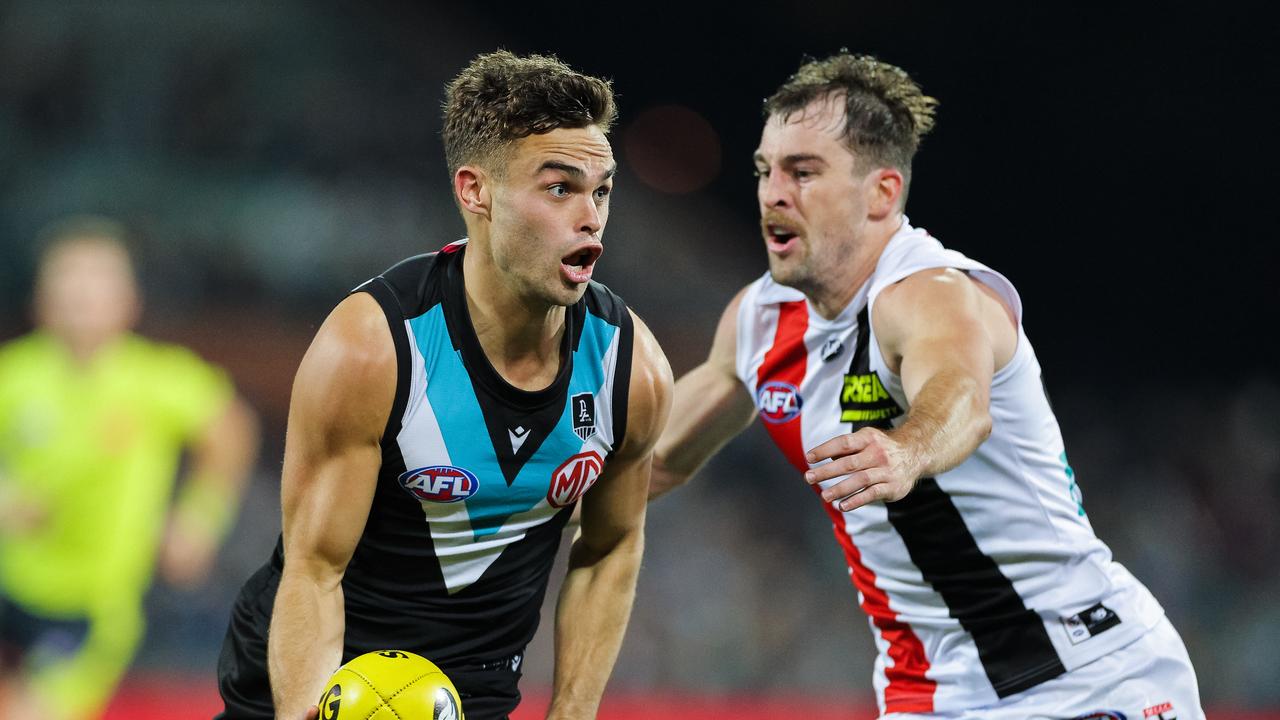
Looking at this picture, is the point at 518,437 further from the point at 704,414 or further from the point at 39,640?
the point at 39,640

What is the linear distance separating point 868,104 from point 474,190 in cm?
145

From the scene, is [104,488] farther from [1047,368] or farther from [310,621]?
[1047,368]

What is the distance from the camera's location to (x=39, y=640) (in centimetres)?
645

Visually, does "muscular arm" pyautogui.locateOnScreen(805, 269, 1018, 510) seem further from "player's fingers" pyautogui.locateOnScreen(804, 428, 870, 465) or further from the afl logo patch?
the afl logo patch

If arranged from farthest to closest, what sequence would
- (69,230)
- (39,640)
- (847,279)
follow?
(69,230) < (39,640) < (847,279)

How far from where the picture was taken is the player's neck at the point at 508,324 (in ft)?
10.6

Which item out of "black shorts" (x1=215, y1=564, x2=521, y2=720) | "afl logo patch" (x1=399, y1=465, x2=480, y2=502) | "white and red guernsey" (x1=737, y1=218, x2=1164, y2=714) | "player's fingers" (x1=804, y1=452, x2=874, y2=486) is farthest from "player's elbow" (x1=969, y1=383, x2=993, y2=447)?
"black shorts" (x1=215, y1=564, x2=521, y2=720)

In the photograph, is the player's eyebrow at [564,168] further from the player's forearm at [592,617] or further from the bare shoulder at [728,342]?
the bare shoulder at [728,342]

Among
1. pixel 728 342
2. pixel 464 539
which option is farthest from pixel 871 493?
pixel 728 342

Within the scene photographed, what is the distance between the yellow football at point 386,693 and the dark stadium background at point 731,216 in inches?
209

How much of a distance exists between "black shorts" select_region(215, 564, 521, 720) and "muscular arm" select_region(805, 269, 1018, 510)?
130 cm

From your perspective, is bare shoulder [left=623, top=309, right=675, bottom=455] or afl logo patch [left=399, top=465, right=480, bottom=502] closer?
afl logo patch [left=399, top=465, right=480, bottom=502]

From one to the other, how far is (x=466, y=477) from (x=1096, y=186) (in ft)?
36.8

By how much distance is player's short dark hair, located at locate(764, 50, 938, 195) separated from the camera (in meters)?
4.10
